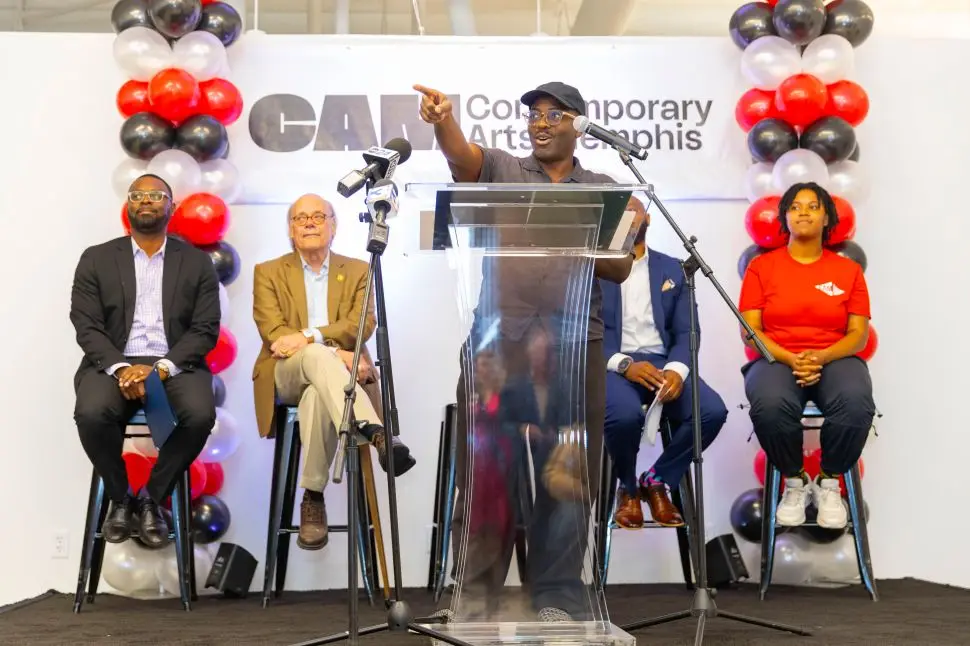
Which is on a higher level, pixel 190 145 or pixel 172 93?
pixel 172 93

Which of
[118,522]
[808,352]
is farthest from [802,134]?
[118,522]

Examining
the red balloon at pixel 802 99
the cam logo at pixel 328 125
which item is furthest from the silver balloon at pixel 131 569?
the red balloon at pixel 802 99

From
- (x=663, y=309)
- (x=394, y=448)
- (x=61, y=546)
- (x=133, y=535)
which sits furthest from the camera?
(x=61, y=546)

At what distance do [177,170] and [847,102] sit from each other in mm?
2733

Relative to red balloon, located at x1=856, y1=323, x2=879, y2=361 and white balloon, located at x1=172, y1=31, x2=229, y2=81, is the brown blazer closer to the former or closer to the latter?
white balloon, located at x1=172, y1=31, x2=229, y2=81

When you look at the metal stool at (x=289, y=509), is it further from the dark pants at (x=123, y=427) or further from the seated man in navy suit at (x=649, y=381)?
the seated man in navy suit at (x=649, y=381)

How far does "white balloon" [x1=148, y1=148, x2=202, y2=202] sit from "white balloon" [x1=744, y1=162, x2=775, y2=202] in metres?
2.29

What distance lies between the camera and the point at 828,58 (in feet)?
14.9

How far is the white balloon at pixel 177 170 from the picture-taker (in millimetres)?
4352

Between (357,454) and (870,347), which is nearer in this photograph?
(357,454)

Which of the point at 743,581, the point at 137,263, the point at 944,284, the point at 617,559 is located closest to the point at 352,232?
the point at 137,263

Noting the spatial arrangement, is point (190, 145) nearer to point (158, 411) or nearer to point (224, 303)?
point (224, 303)

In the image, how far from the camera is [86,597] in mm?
4125

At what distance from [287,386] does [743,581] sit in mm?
2053
